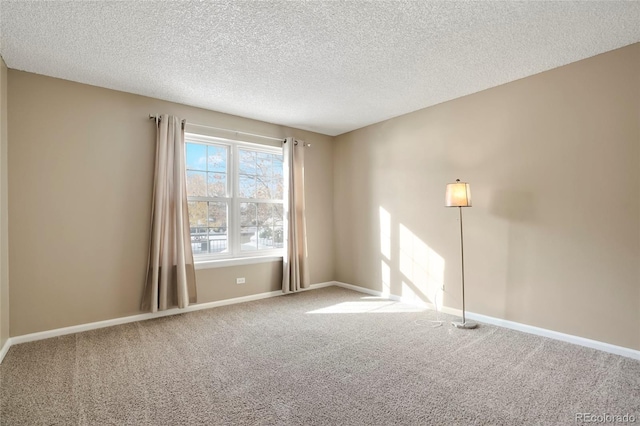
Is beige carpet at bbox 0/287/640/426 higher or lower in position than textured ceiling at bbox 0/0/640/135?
lower

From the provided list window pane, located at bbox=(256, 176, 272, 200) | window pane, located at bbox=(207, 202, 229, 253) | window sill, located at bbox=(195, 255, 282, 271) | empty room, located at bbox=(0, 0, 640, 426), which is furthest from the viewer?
window pane, located at bbox=(256, 176, 272, 200)

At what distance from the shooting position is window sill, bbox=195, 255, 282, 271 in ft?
14.2

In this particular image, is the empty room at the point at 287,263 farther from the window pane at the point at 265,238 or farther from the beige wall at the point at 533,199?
the window pane at the point at 265,238

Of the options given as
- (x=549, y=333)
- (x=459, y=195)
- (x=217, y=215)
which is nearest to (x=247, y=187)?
(x=217, y=215)

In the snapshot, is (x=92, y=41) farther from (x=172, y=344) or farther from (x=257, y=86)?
(x=172, y=344)

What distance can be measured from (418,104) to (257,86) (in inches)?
83.9

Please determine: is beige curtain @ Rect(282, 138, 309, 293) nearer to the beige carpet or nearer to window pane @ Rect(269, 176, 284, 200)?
window pane @ Rect(269, 176, 284, 200)

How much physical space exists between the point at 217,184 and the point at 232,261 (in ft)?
3.74

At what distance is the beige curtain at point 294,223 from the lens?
506cm

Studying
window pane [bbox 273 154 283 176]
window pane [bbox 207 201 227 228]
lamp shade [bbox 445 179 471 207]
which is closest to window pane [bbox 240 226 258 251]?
window pane [bbox 207 201 227 228]

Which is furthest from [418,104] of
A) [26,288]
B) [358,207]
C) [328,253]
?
[26,288]

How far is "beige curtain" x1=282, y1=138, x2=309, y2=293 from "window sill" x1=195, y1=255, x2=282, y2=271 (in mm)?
256

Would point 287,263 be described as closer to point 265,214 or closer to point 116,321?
point 265,214

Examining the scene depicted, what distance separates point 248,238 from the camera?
492 cm
